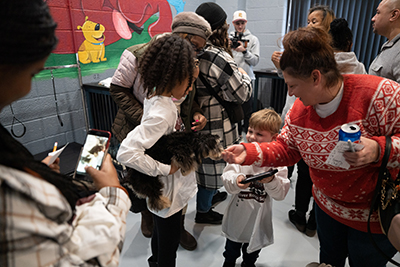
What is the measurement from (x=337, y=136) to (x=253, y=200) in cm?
65

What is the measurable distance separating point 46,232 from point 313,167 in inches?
40.0

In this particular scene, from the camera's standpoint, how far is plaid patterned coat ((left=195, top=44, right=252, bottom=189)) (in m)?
1.68

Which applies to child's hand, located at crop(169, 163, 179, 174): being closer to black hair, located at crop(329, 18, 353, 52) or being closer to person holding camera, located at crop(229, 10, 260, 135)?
black hair, located at crop(329, 18, 353, 52)

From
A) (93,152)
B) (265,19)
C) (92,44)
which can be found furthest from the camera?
(265,19)

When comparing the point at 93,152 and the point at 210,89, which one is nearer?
the point at 93,152

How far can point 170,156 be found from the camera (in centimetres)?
125

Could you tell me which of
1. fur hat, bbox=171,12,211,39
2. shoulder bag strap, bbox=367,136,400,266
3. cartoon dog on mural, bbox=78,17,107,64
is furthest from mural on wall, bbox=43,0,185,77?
shoulder bag strap, bbox=367,136,400,266

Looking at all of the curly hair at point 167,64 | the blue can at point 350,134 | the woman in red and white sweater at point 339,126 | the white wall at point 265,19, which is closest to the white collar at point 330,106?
the woman in red and white sweater at point 339,126

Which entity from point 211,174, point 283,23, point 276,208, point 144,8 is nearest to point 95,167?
point 211,174

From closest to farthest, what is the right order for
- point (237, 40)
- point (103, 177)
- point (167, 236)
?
point (103, 177) → point (167, 236) → point (237, 40)

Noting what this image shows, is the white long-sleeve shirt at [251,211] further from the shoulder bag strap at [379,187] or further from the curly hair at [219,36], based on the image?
the curly hair at [219,36]

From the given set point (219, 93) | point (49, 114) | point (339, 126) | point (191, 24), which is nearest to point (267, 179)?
point (339, 126)

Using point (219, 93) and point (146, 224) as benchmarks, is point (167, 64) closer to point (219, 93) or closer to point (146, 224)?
point (219, 93)

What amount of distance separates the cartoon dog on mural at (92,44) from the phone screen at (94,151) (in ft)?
7.69
